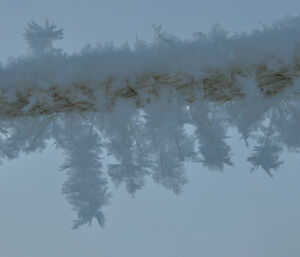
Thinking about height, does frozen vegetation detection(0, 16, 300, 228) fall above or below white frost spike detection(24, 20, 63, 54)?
below

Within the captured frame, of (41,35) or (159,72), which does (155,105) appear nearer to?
(159,72)

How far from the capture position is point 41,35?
41cm

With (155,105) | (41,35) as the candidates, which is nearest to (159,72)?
(155,105)

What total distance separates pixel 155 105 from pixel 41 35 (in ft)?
0.65

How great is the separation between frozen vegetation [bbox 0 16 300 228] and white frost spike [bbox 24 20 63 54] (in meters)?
0.04

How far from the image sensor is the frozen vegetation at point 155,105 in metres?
0.31

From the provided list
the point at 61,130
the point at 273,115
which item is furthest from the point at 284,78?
the point at 61,130

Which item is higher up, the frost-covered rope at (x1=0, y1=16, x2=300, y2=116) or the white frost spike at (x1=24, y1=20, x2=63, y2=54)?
the white frost spike at (x1=24, y1=20, x2=63, y2=54)

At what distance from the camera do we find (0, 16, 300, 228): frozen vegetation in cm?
31

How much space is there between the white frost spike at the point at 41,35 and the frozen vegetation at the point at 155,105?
0.04 m

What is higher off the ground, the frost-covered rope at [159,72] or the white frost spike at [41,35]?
the white frost spike at [41,35]

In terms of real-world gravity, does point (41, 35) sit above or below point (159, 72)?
above

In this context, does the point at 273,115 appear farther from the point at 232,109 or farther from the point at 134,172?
the point at 134,172

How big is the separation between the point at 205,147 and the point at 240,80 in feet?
0.24
